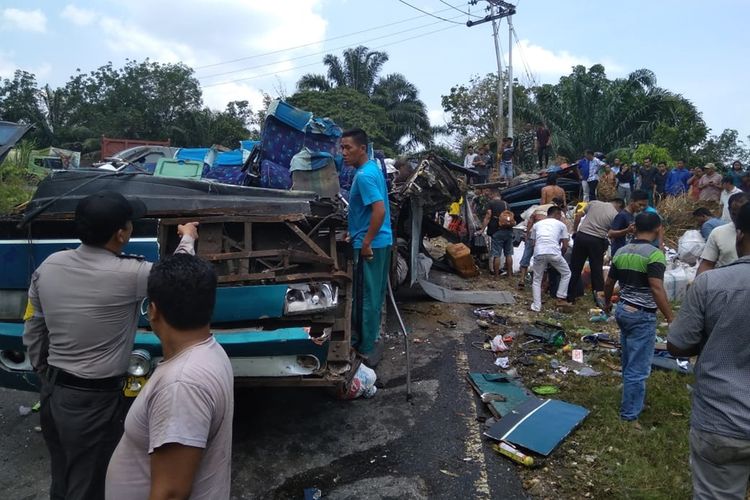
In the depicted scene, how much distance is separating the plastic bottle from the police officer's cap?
269 cm

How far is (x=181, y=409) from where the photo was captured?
1.33 metres

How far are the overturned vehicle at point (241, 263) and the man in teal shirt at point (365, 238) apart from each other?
0.21 m

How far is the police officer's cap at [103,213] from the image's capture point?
2.17m

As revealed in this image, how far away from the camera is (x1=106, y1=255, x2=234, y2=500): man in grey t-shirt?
4.34ft

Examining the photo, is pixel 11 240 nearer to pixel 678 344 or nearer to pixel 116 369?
pixel 116 369

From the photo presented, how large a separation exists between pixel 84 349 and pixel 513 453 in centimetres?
260

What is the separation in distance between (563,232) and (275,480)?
Answer: 18.5ft

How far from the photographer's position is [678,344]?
7.45 feet

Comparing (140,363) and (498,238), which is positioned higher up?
(498,238)

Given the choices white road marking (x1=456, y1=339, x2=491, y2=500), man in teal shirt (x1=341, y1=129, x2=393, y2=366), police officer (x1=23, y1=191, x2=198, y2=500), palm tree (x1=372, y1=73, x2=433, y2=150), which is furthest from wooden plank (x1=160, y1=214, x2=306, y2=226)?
palm tree (x1=372, y1=73, x2=433, y2=150)

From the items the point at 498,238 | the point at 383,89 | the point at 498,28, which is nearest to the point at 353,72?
the point at 383,89

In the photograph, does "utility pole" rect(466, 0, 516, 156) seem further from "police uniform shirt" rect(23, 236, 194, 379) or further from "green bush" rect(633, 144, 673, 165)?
"police uniform shirt" rect(23, 236, 194, 379)

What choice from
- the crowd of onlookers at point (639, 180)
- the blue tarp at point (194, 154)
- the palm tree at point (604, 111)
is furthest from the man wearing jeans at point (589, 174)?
the blue tarp at point (194, 154)

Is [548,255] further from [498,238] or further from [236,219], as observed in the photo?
[236,219]
